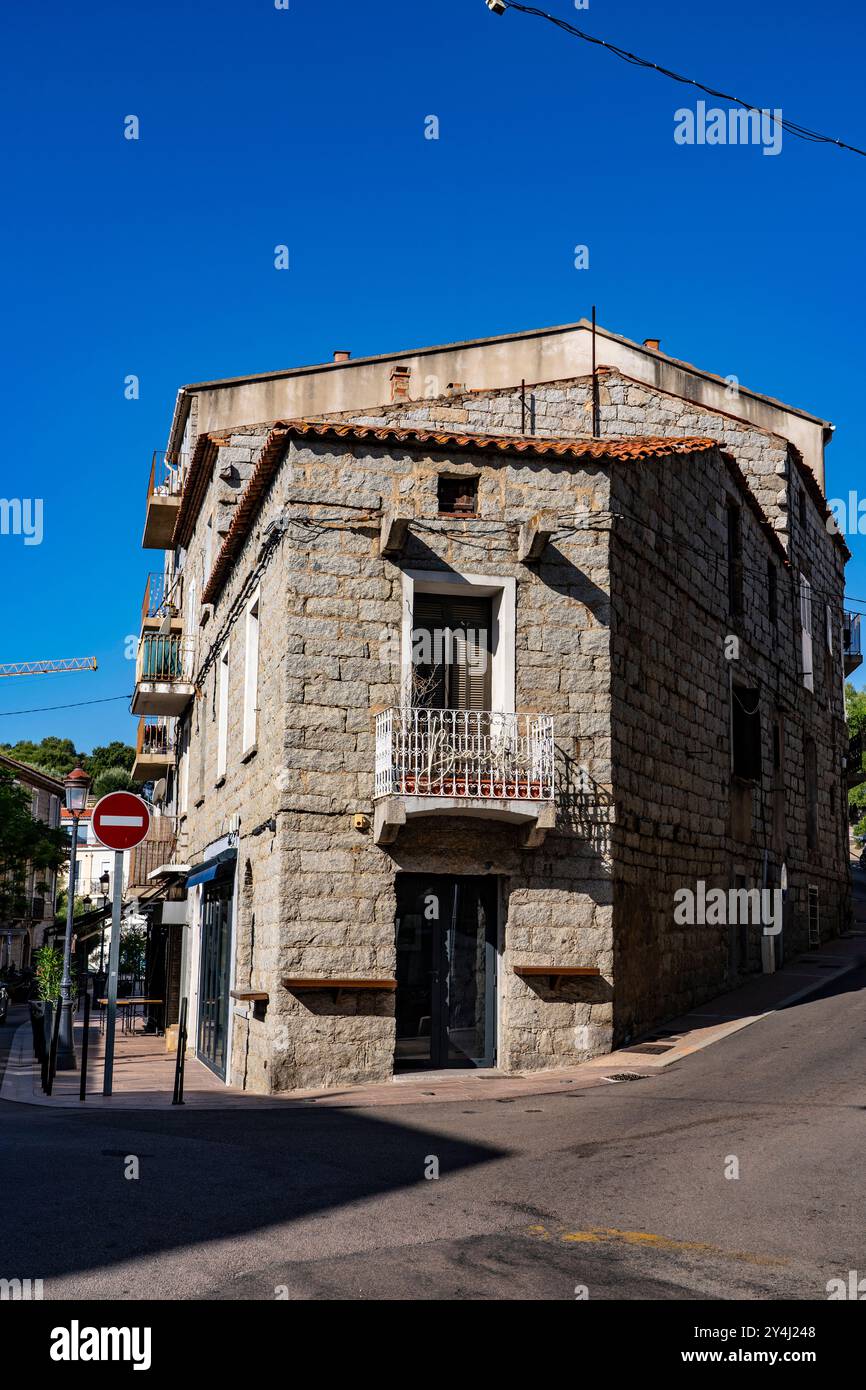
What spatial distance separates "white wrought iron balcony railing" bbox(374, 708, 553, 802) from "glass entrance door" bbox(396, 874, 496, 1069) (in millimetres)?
1219

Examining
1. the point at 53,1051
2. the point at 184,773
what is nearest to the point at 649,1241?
the point at 53,1051

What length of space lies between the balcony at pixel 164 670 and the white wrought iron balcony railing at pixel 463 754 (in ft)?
37.0

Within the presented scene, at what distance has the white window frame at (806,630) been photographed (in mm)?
26375

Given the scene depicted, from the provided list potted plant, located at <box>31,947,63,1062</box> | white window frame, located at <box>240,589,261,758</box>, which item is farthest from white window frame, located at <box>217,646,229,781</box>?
potted plant, located at <box>31,947,63,1062</box>

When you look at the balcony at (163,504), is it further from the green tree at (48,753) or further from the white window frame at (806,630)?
the green tree at (48,753)

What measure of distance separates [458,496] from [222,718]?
634 cm

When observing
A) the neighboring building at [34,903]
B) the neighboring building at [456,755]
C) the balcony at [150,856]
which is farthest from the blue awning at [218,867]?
the neighboring building at [34,903]

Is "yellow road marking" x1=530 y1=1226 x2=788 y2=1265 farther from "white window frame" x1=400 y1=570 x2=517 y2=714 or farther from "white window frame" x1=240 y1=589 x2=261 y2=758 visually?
"white window frame" x1=240 y1=589 x2=261 y2=758

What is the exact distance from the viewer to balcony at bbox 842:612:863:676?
33312mm

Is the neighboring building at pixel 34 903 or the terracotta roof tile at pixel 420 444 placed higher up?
the terracotta roof tile at pixel 420 444

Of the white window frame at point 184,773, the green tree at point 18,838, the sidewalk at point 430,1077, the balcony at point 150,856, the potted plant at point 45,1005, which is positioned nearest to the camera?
the sidewalk at point 430,1077

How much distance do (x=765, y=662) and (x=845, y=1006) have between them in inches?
316

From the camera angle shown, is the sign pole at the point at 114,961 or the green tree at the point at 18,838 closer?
the sign pole at the point at 114,961

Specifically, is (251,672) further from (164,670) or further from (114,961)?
(164,670)
